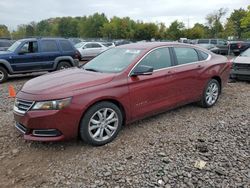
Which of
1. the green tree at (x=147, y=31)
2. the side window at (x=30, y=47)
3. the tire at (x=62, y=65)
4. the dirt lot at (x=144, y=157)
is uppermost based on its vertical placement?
the green tree at (x=147, y=31)

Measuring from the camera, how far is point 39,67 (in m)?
10.7

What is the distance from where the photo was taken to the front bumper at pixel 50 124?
12.4ft

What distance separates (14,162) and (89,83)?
1.60m

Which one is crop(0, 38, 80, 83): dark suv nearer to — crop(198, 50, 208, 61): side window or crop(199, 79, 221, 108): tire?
crop(198, 50, 208, 61): side window

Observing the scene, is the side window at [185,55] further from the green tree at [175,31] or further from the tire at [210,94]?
the green tree at [175,31]

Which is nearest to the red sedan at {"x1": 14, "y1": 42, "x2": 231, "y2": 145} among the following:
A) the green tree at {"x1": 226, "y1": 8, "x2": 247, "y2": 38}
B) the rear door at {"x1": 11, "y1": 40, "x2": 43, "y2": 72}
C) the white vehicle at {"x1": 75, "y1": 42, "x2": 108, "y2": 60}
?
the rear door at {"x1": 11, "y1": 40, "x2": 43, "y2": 72}

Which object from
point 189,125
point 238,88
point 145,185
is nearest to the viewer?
point 145,185

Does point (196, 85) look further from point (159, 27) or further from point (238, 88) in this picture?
point (159, 27)

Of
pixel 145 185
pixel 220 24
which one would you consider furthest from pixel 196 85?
pixel 220 24

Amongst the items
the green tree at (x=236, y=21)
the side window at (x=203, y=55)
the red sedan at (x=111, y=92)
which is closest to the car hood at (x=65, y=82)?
the red sedan at (x=111, y=92)

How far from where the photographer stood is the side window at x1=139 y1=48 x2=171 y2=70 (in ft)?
15.9

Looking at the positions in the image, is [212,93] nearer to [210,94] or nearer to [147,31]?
[210,94]

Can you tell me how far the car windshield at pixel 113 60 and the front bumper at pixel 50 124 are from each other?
1224mm

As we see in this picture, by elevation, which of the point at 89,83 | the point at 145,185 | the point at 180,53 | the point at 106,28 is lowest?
the point at 145,185
